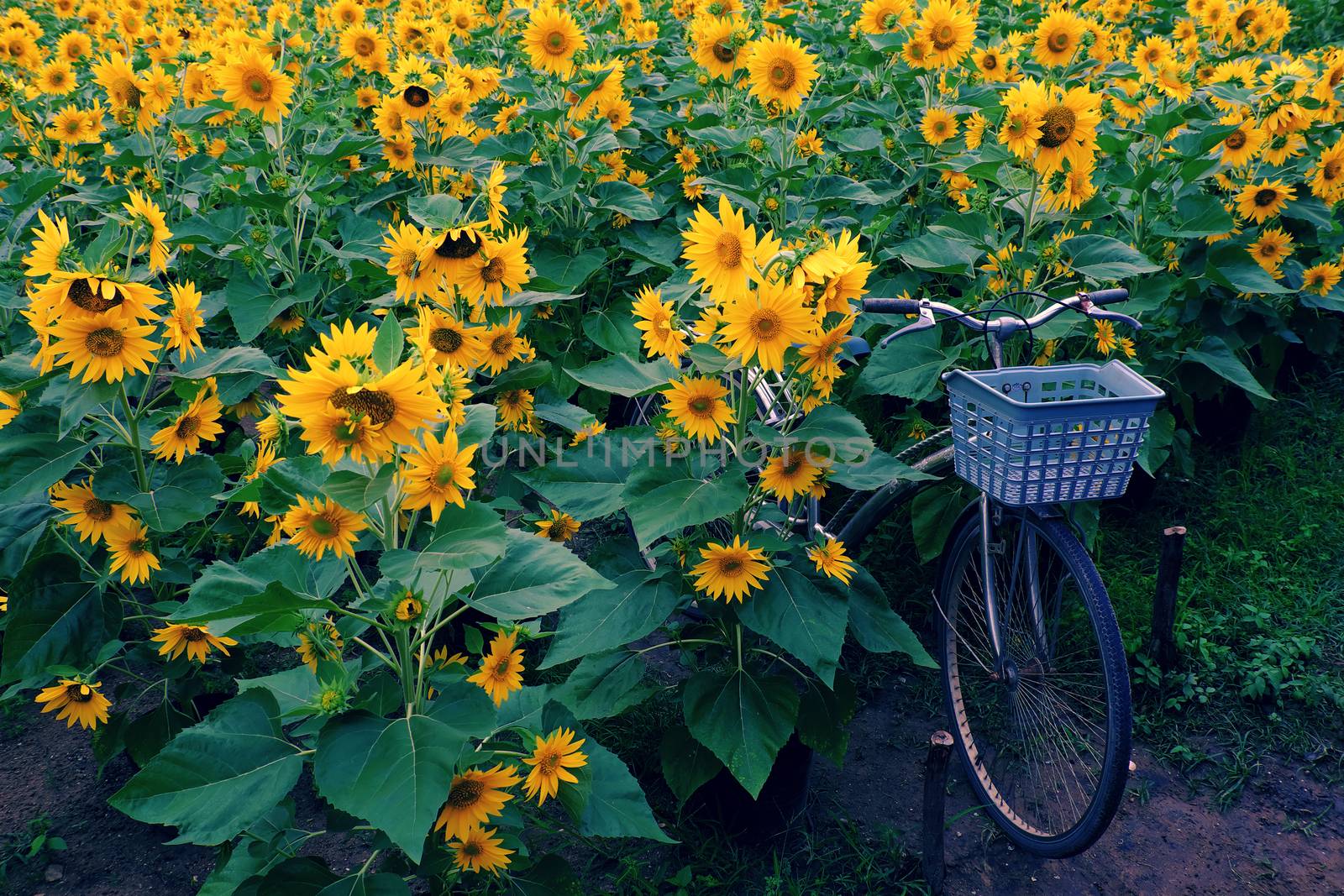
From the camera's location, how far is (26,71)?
623 cm

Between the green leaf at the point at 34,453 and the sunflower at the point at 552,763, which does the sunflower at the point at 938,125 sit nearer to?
the sunflower at the point at 552,763

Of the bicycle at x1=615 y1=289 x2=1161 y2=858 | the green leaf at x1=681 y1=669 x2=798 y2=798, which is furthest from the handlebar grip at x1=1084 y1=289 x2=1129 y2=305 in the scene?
the green leaf at x1=681 y1=669 x2=798 y2=798

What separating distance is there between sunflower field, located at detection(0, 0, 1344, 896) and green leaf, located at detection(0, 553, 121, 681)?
1 centimetres

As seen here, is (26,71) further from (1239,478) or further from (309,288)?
(1239,478)

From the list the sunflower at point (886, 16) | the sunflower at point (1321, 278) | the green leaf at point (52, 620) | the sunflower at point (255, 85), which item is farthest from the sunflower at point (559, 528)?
the sunflower at point (1321, 278)

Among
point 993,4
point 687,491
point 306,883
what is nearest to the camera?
point 306,883

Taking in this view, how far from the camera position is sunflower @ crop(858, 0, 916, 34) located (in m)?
4.30

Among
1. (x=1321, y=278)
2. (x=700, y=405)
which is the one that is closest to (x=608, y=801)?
(x=700, y=405)

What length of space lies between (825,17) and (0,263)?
5.07 metres

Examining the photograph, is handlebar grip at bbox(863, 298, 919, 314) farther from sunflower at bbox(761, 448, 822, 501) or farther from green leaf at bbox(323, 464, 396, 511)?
green leaf at bbox(323, 464, 396, 511)

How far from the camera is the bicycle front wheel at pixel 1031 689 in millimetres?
2555

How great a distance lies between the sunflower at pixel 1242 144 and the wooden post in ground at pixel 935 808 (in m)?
2.67

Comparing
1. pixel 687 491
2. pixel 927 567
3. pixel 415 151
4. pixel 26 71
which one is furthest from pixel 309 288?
pixel 26 71

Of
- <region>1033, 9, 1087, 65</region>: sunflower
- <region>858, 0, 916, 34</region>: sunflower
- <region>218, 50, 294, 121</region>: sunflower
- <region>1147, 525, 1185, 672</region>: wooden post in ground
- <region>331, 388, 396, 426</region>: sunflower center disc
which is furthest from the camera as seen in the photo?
<region>1033, 9, 1087, 65</region>: sunflower
